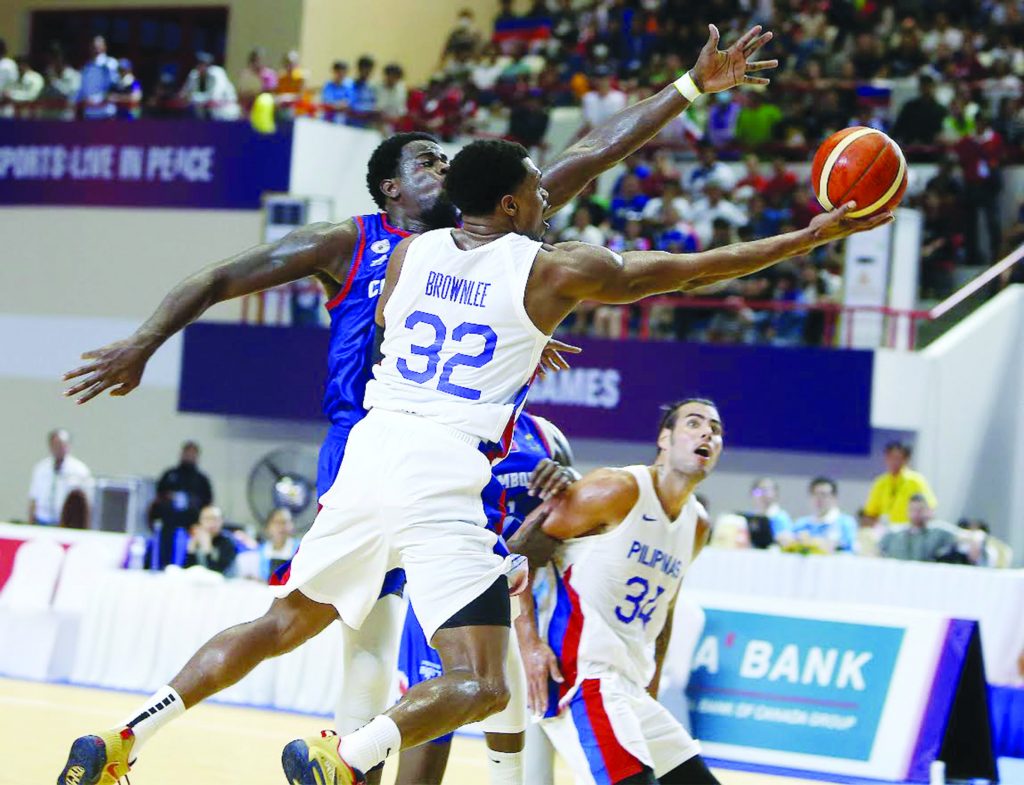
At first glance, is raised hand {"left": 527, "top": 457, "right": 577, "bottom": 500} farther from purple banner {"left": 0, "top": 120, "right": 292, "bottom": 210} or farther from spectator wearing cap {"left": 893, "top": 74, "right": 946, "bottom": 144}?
purple banner {"left": 0, "top": 120, "right": 292, "bottom": 210}

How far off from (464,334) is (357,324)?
0.79 meters

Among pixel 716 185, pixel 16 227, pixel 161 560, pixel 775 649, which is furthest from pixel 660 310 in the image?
pixel 16 227

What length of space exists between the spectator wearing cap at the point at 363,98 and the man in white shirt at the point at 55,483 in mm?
6082

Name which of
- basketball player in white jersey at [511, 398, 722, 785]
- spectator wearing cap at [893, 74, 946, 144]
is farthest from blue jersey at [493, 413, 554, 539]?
spectator wearing cap at [893, 74, 946, 144]

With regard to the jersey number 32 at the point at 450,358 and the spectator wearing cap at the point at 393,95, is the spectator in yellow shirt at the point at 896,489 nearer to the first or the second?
the spectator wearing cap at the point at 393,95

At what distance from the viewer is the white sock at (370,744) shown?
439 centimetres

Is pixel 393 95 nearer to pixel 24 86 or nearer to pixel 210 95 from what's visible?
pixel 210 95

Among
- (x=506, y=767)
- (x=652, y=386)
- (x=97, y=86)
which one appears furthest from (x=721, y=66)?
(x=97, y=86)

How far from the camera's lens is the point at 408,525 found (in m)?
4.74

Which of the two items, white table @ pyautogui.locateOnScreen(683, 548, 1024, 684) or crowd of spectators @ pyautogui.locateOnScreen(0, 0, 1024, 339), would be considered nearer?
white table @ pyautogui.locateOnScreen(683, 548, 1024, 684)

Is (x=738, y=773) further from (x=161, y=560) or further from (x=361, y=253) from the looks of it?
(x=161, y=560)

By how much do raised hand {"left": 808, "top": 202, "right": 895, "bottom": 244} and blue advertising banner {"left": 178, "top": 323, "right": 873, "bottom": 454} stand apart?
36.5 ft

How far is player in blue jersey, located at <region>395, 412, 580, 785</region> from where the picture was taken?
5.68 metres

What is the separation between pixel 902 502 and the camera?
48.5 ft
